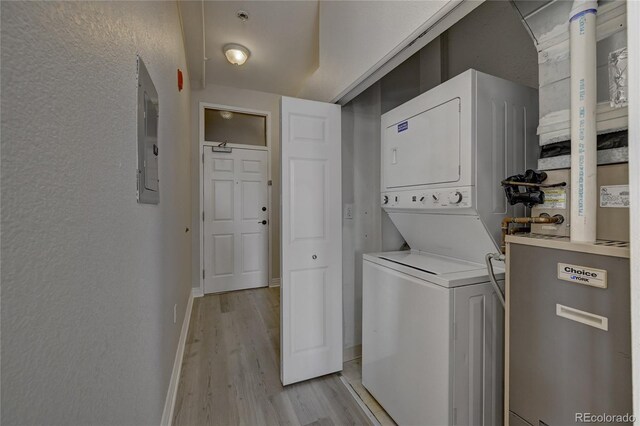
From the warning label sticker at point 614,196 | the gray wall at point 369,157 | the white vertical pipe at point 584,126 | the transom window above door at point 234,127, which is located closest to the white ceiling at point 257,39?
the transom window above door at point 234,127

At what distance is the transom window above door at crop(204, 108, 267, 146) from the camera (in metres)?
3.87

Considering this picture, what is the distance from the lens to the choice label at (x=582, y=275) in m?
0.72

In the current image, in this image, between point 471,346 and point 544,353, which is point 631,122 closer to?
point 544,353

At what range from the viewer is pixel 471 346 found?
1.31 m

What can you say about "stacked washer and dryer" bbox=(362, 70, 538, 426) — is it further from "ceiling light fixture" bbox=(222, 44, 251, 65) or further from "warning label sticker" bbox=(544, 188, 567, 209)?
"ceiling light fixture" bbox=(222, 44, 251, 65)

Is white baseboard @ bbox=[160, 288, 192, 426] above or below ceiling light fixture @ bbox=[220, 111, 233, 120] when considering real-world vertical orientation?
below

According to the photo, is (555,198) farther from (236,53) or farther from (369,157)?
(236,53)

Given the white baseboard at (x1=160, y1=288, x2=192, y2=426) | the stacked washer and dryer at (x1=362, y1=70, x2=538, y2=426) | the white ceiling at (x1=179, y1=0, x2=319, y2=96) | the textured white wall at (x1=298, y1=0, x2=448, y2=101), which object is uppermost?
the white ceiling at (x1=179, y1=0, x2=319, y2=96)

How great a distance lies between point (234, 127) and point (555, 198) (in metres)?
3.93

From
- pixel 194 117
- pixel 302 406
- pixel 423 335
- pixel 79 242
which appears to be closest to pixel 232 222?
pixel 194 117

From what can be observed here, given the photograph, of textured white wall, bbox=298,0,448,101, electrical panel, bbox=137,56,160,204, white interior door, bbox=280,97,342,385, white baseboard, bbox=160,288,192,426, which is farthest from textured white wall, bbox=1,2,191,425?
textured white wall, bbox=298,0,448,101

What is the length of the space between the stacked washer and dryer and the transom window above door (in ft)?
9.49

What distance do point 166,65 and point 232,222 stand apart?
8.19 feet

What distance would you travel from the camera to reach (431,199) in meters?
1.54
